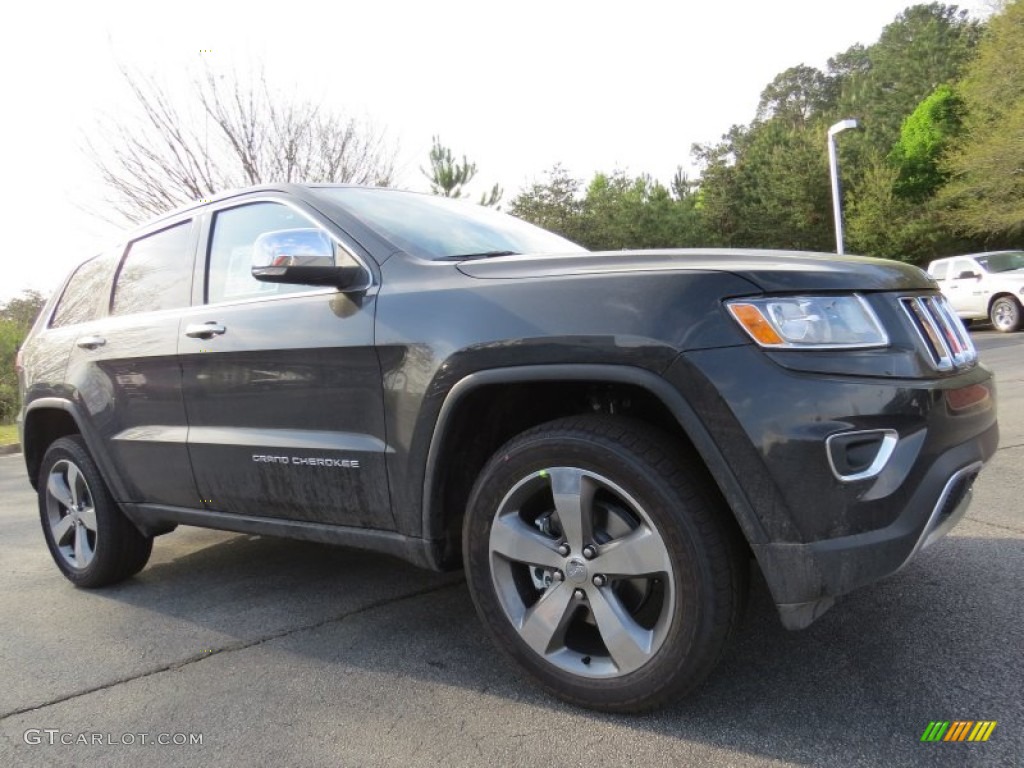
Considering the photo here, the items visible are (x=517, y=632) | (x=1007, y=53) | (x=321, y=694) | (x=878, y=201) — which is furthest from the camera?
(x=878, y=201)

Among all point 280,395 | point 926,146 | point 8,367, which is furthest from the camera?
point 926,146

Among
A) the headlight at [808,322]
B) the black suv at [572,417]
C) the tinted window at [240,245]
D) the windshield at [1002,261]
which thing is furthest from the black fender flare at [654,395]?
the windshield at [1002,261]

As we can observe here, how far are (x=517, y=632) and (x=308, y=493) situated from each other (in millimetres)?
971

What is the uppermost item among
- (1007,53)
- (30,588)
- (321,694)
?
(1007,53)

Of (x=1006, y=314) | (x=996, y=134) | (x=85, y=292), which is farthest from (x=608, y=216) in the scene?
(x=85, y=292)

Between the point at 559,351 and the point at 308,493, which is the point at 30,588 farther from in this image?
the point at 559,351

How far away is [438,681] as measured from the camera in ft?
8.73

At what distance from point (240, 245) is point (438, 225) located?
0.87 m

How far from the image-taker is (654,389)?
2104 millimetres

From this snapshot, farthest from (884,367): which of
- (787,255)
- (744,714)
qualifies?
(744,714)

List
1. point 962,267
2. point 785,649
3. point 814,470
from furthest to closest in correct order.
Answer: point 962,267 < point 785,649 < point 814,470

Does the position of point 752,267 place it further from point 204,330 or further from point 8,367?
point 8,367

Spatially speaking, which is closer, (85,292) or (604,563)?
(604,563)

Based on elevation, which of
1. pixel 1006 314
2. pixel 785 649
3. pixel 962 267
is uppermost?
pixel 785 649
